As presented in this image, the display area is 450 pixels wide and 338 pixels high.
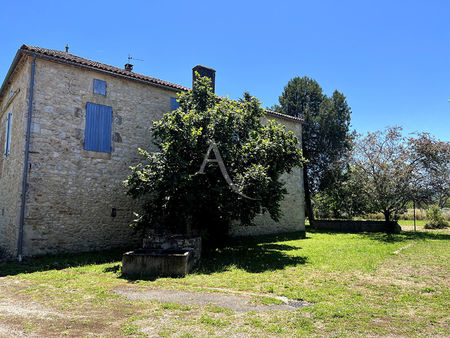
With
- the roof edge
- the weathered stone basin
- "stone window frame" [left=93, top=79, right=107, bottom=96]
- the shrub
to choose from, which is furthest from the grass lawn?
the roof edge

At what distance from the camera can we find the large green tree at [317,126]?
23.6m

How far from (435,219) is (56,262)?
77.3 ft

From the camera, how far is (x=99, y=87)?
38.5ft

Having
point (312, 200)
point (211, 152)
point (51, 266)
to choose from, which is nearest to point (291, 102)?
point (312, 200)

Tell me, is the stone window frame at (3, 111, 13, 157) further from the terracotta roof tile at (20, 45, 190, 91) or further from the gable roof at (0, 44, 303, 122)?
the terracotta roof tile at (20, 45, 190, 91)

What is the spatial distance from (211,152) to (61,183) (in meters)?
5.45

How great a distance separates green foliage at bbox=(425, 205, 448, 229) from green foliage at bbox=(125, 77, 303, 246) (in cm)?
1623

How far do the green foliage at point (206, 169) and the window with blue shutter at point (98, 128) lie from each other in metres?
2.37

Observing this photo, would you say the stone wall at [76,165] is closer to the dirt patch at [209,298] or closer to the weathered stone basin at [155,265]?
the weathered stone basin at [155,265]

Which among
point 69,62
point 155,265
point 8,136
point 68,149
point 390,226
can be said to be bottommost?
point 155,265

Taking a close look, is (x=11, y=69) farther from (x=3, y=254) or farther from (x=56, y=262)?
(x=56, y=262)

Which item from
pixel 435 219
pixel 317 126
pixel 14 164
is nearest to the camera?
pixel 14 164

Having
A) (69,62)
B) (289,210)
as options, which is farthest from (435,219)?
(69,62)

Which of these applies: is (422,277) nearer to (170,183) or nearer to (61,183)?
(170,183)
